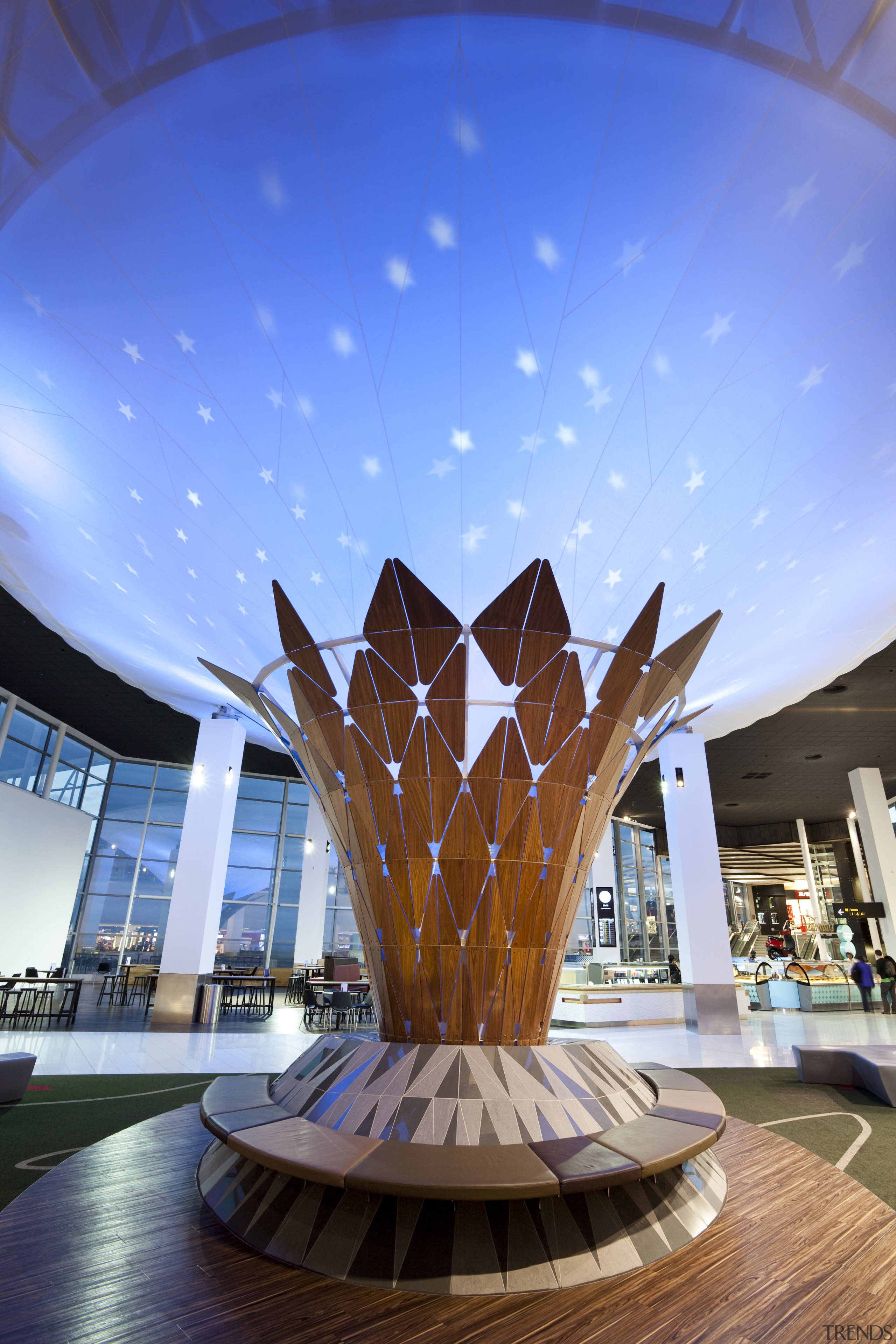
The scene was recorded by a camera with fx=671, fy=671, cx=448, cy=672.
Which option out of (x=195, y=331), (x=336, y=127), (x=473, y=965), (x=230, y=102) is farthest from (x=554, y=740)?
(x=230, y=102)

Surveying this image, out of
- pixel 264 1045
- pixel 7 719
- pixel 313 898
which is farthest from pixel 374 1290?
pixel 313 898

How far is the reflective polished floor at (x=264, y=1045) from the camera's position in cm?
777

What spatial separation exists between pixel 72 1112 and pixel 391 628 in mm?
4983

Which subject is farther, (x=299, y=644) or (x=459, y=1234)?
(x=299, y=644)

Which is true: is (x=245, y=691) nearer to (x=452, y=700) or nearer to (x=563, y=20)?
(x=452, y=700)

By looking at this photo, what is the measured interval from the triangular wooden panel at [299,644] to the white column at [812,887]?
92.4 feet

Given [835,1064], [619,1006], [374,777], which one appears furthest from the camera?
[619,1006]

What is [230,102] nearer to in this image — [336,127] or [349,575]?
[336,127]

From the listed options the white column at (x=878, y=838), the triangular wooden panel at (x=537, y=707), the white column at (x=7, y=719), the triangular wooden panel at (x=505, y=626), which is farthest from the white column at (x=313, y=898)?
the triangular wooden panel at (x=505, y=626)

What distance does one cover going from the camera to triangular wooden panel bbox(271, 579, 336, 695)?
4.48 m

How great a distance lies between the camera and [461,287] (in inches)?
132

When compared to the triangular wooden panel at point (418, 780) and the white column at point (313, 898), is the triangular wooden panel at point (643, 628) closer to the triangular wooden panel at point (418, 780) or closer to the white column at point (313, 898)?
the triangular wooden panel at point (418, 780)

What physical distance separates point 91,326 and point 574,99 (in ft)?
8.95

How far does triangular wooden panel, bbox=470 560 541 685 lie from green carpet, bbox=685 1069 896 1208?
337cm
